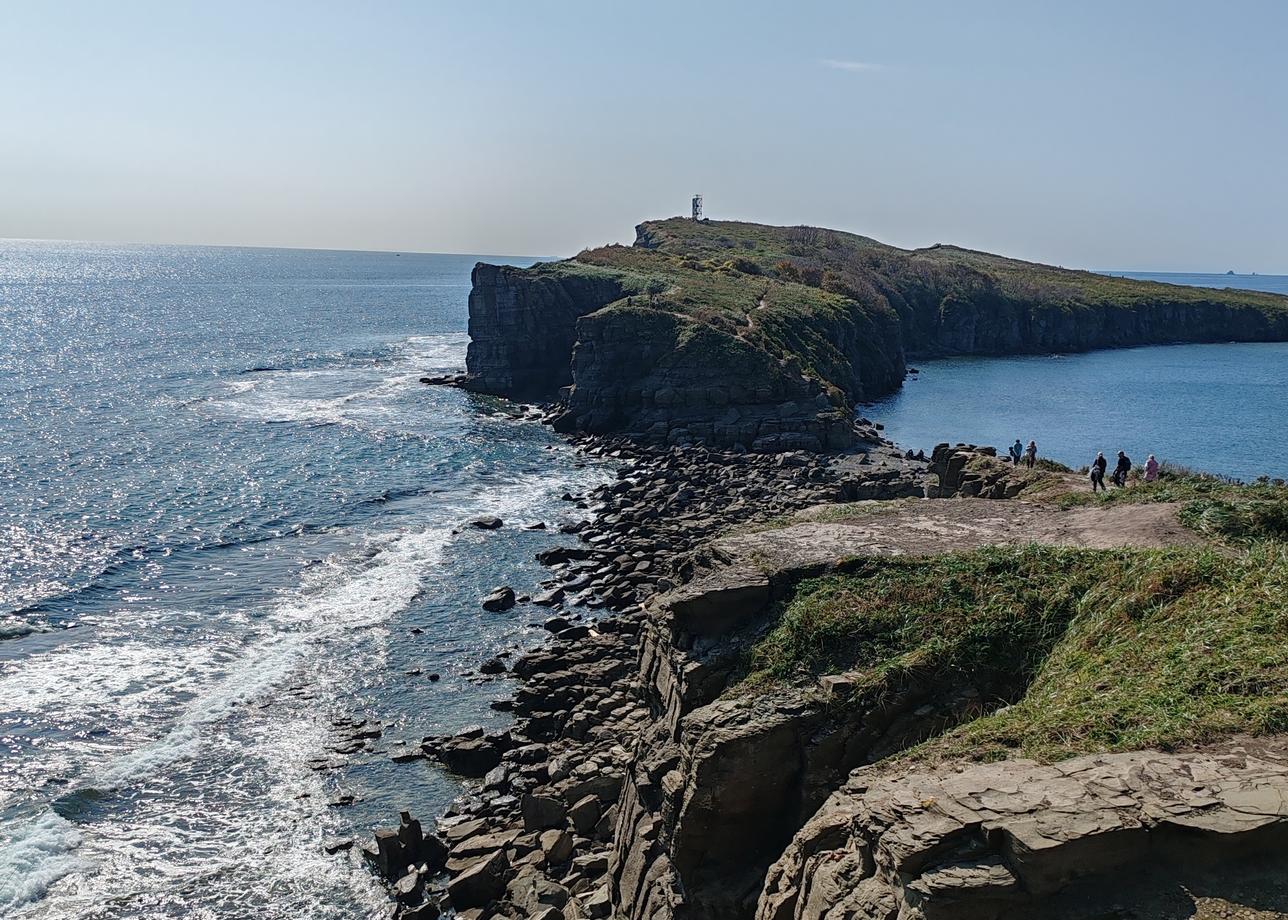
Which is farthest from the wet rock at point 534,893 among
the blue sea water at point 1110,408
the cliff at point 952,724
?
the blue sea water at point 1110,408

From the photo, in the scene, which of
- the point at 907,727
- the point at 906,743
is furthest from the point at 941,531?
the point at 906,743

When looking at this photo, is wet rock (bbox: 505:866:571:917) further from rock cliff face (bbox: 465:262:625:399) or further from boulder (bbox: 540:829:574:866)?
rock cliff face (bbox: 465:262:625:399)

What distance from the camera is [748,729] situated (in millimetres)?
16500

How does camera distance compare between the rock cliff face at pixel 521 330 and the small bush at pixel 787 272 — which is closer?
the rock cliff face at pixel 521 330

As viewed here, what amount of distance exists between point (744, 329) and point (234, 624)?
51.0 metres

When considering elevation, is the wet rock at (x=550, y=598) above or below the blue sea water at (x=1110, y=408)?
Result: below

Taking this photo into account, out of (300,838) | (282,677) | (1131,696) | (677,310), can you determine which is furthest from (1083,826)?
(677,310)

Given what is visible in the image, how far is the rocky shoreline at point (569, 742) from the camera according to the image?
21719 millimetres

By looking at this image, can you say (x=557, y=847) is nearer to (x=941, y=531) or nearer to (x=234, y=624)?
(x=941, y=531)

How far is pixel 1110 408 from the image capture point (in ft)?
291

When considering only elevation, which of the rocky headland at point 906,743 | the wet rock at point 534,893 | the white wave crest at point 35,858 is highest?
the rocky headland at point 906,743

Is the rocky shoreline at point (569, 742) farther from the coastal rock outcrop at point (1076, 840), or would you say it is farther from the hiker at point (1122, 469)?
the hiker at point (1122, 469)

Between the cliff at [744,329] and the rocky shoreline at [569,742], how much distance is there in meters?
14.7

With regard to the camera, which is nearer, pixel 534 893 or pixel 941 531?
pixel 534 893
